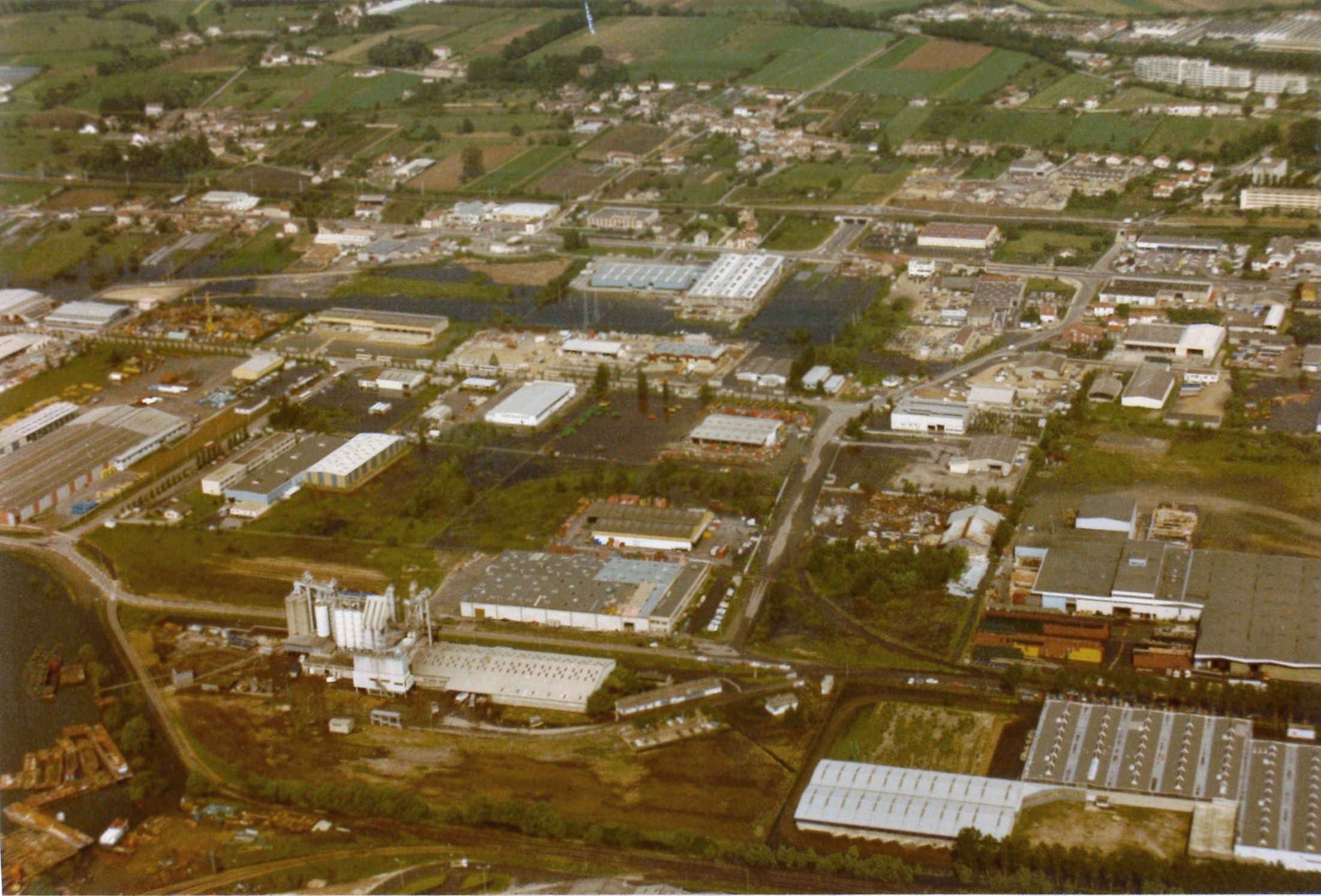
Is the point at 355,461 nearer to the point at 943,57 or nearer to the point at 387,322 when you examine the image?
the point at 387,322

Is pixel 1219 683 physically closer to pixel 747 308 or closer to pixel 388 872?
pixel 388 872

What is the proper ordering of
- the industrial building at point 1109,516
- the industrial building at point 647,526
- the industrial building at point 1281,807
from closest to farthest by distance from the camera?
the industrial building at point 1281,807 → the industrial building at point 1109,516 → the industrial building at point 647,526

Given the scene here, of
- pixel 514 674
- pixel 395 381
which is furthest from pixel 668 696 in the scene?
pixel 395 381

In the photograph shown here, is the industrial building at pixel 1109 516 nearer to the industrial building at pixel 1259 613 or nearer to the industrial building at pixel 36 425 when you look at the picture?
the industrial building at pixel 1259 613

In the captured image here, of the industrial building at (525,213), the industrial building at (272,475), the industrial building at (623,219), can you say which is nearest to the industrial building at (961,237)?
the industrial building at (623,219)

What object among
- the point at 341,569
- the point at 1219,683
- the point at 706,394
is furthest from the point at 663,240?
the point at 1219,683
